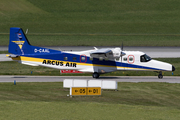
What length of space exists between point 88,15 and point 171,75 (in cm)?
8514

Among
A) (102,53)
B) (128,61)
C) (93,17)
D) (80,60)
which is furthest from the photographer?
(93,17)

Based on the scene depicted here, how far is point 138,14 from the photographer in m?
119

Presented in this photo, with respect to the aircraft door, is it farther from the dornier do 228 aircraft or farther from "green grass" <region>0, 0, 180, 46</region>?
"green grass" <region>0, 0, 180, 46</region>

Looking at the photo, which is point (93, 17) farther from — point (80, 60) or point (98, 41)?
point (80, 60)

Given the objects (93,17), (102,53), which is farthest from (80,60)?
(93,17)

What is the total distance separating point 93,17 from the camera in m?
117

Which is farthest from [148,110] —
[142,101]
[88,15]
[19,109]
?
[88,15]

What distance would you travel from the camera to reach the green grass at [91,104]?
16734mm

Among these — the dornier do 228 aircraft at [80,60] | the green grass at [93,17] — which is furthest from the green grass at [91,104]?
the green grass at [93,17]

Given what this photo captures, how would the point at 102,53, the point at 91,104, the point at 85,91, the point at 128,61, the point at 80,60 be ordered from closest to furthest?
the point at 91,104
the point at 85,91
the point at 102,53
the point at 128,61
the point at 80,60

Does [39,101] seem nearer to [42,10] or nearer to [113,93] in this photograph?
[113,93]

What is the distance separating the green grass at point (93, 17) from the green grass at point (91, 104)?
68.6 m

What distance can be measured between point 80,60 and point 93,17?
8441cm

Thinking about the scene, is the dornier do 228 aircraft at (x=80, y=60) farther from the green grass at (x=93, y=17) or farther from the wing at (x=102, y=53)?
the green grass at (x=93, y=17)
